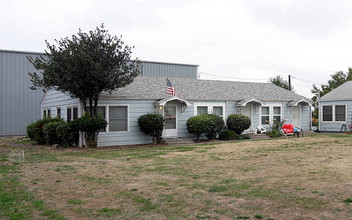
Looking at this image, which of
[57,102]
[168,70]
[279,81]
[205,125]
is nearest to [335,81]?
[279,81]

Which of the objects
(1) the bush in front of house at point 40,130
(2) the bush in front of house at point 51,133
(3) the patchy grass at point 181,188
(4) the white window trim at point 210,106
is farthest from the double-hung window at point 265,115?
(2) the bush in front of house at point 51,133

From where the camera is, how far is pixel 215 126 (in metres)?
19.2

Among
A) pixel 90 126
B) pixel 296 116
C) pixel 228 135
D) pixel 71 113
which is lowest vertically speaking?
pixel 228 135

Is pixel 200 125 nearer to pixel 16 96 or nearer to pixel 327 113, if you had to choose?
pixel 327 113

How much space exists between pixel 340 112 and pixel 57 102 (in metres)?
19.9

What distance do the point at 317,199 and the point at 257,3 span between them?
402 inches

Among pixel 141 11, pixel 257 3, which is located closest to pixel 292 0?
pixel 257 3

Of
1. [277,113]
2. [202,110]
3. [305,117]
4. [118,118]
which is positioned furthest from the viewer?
[305,117]

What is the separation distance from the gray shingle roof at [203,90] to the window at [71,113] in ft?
6.55

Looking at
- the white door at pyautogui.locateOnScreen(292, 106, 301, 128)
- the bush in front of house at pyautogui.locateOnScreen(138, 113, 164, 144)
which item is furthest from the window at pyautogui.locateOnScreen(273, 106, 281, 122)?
the bush in front of house at pyautogui.locateOnScreen(138, 113, 164, 144)

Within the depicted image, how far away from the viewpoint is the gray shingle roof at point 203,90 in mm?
18922

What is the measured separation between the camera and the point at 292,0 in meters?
13.7

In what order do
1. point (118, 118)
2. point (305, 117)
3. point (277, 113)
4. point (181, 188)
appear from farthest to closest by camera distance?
point (305, 117)
point (277, 113)
point (118, 118)
point (181, 188)

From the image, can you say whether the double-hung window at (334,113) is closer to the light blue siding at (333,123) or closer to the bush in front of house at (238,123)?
the light blue siding at (333,123)
